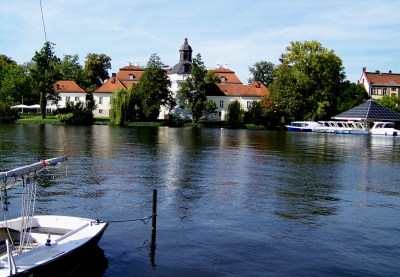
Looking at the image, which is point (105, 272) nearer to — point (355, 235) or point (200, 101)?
point (355, 235)

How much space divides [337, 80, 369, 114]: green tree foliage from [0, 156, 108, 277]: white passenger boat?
101 m

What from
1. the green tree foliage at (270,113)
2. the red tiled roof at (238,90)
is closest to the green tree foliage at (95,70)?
the red tiled roof at (238,90)

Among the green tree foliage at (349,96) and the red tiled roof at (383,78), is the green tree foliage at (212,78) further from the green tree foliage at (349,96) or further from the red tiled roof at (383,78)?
the red tiled roof at (383,78)

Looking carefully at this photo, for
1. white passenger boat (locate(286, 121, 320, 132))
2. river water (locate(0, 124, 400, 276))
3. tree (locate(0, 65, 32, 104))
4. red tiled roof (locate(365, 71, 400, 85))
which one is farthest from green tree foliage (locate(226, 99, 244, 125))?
river water (locate(0, 124, 400, 276))

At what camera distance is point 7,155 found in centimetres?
3644

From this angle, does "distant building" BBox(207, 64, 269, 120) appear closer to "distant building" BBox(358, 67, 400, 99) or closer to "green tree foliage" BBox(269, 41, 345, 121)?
"green tree foliage" BBox(269, 41, 345, 121)

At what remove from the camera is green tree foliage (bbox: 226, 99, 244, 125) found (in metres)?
107

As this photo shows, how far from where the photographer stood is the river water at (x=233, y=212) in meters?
13.9

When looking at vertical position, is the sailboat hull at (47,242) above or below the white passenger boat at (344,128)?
below

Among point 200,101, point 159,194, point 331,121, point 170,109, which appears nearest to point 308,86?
point 331,121

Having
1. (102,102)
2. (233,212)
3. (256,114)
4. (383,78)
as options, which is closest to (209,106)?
(256,114)

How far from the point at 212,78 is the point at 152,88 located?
87.2 feet

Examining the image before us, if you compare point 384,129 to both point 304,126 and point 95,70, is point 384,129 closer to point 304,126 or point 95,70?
point 304,126

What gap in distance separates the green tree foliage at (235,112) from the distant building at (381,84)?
48.8 m
